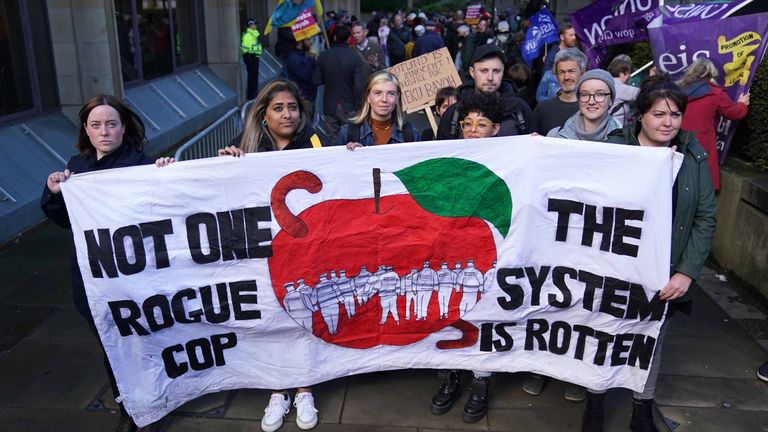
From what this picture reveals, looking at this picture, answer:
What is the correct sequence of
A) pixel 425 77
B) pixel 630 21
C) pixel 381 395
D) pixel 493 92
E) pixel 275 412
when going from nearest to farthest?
pixel 275 412
pixel 381 395
pixel 493 92
pixel 425 77
pixel 630 21

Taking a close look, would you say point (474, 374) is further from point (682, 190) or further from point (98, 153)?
point (98, 153)

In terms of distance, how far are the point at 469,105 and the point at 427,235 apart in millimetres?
798

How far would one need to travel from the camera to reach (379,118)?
3.98 metres

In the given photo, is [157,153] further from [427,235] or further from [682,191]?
[682,191]

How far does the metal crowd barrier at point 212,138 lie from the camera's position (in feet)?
18.9

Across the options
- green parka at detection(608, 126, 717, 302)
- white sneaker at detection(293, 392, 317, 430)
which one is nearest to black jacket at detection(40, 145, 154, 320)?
white sneaker at detection(293, 392, 317, 430)

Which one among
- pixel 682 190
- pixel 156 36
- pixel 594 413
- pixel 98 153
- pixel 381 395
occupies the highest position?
pixel 156 36

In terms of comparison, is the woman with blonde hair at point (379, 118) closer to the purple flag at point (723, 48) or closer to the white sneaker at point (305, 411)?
the white sneaker at point (305, 411)

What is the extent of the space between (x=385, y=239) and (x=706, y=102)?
353cm

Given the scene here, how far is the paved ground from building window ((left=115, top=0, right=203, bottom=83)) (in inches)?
259

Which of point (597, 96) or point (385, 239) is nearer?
point (385, 239)

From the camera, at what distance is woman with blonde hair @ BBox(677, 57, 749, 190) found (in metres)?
5.53

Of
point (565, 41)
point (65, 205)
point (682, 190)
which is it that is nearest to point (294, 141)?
point (65, 205)

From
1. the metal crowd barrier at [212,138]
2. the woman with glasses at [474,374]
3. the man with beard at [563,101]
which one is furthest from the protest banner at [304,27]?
the woman with glasses at [474,374]
